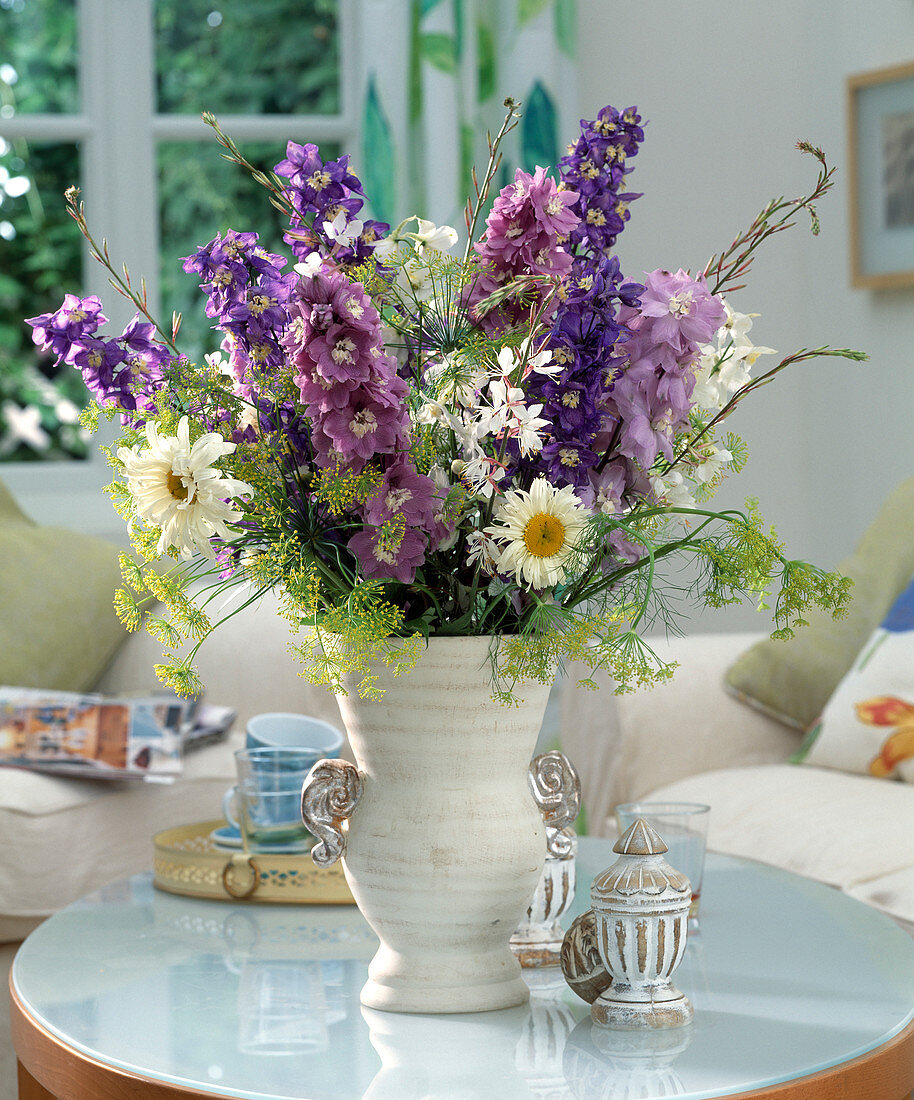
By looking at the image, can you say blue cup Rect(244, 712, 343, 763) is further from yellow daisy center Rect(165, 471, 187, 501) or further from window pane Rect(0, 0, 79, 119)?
window pane Rect(0, 0, 79, 119)

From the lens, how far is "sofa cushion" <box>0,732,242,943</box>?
1.83 m

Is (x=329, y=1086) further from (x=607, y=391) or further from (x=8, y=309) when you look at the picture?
(x=8, y=309)

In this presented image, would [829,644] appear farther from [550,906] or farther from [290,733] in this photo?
[550,906]

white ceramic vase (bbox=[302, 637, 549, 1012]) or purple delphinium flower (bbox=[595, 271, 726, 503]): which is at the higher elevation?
purple delphinium flower (bbox=[595, 271, 726, 503])

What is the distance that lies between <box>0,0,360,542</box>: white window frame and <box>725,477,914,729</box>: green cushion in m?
1.72

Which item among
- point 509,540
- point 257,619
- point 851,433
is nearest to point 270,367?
point 509,540

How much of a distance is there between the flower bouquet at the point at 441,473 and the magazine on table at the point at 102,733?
1130 millimetres

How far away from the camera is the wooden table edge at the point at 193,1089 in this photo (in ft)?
2.65

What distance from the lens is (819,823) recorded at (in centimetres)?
173

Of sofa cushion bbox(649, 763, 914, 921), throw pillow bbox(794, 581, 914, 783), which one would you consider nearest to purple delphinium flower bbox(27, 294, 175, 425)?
sofa cushion bbox(649, 763, 914, 921)

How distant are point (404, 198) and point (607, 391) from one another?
2.30 m

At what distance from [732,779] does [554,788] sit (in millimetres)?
1040

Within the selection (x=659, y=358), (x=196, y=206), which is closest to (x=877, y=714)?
(x=659, y=358)

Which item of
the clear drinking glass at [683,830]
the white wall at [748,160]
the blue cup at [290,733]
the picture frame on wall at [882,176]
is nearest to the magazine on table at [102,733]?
the blue cup at [290,733]
